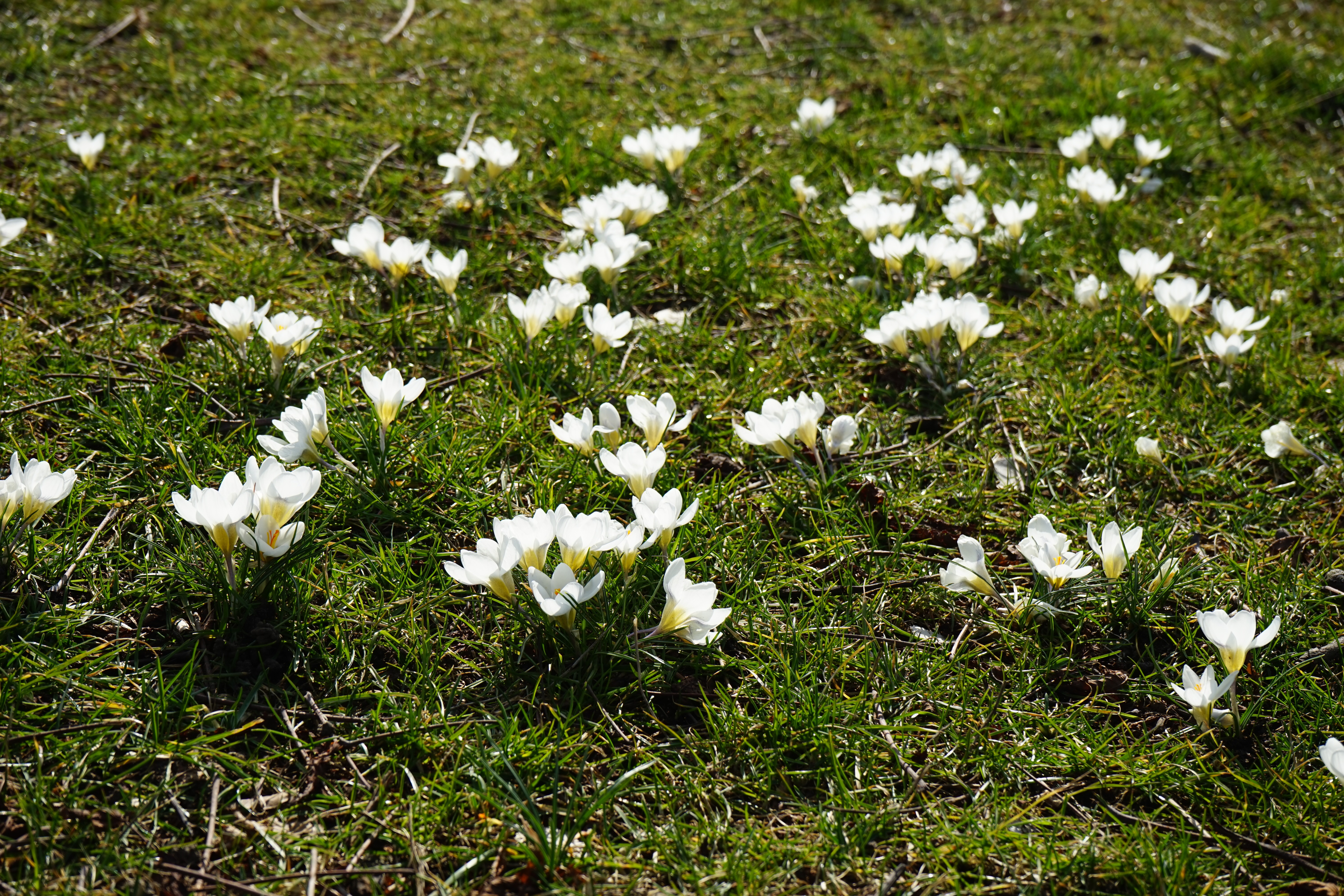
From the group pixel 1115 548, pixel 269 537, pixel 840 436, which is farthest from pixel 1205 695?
pixel 269 537

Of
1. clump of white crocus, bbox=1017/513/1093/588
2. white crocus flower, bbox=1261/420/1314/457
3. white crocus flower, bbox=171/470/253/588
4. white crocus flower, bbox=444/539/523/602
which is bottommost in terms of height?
white crocus flower, bbox=1261/420/1314/457

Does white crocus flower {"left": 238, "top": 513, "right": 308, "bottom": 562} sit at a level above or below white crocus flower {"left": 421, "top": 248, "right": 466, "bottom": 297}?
above

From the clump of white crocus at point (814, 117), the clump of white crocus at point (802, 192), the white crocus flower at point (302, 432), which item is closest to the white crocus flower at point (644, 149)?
the clump of white crocus at point (802, 192)

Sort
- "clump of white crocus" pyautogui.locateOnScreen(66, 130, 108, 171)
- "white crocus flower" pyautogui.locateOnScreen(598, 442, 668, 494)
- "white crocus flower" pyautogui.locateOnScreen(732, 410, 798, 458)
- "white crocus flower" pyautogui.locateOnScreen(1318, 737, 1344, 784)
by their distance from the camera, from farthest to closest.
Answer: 1. "clump of white crocus" pyautogui.locateOnScreen(66, 130, 108, 171)
2. "white crocus flower" pyautogui.locateOnScreen(732, 410, 798, 458)
3. "white crocus flower" pyautogui.locateOnScreen(598, 442, 668, 494)
4. "white crocus flower" pyautogui.locateOnScreen(1318, 737, 1344, 784)

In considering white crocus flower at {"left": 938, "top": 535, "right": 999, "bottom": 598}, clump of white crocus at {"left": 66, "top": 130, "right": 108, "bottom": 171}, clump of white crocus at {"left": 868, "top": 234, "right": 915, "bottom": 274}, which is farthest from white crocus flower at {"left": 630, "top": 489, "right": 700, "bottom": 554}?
clump of white crocus at {"left": 66, "top": 130, "right": 108, "bottom": 171}

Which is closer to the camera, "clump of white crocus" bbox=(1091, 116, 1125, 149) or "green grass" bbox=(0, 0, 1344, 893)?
"green grass" bbox=(0, 0, 1344, 893)

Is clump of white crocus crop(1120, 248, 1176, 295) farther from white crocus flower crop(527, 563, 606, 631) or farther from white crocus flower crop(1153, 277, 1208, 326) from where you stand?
white crocus flower crop(527, 563, 606, 631)

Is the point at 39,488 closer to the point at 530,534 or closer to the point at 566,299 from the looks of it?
the point at 530,534
